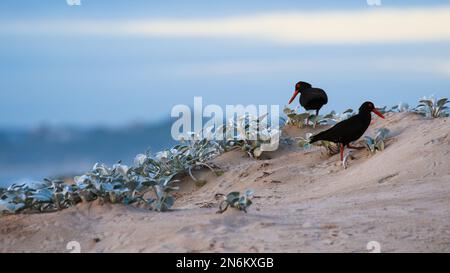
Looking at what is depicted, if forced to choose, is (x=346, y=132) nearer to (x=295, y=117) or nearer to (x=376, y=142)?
(x=376, y=142)

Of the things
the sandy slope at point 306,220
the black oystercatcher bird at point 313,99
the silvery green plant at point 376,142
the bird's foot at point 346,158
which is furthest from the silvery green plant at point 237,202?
the black oystercatcher bird at point 313,99

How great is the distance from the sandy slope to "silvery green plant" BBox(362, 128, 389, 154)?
31 cm

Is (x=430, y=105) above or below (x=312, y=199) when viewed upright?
above

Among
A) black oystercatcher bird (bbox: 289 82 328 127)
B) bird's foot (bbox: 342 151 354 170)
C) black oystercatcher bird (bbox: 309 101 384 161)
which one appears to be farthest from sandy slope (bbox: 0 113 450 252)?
black oystercatcher bird (bbox: 289 82 328 127)

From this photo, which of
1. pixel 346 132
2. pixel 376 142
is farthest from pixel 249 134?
pixel 376 142

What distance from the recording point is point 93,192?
5.44 meters

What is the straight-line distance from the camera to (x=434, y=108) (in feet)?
28.8

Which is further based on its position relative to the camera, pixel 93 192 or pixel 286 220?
pixel 93 192

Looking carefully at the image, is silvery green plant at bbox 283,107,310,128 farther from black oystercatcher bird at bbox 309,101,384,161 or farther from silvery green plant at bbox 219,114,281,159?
black oystercatcher bird at bbox 309,101,384,161

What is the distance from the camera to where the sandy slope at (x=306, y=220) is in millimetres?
4391
